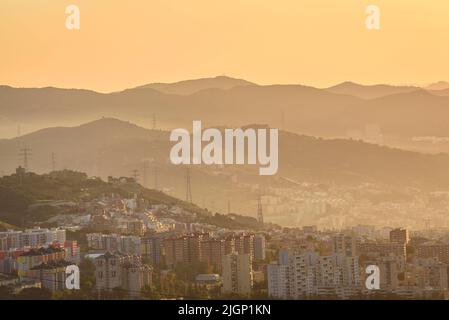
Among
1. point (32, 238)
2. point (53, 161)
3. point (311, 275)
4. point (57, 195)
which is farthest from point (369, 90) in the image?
point (311, 275)

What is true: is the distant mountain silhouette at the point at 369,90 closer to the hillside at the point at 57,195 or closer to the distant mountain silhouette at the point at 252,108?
the distant mountain silhouette at the point at 252,108

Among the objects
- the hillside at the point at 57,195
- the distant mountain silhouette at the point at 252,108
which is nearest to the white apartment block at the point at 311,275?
the hillside at the point at 57,195

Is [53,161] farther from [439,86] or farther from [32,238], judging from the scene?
[32,238]

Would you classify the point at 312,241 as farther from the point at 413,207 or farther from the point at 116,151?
the point at 116,151

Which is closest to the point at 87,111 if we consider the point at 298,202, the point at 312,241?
the point at 298,202

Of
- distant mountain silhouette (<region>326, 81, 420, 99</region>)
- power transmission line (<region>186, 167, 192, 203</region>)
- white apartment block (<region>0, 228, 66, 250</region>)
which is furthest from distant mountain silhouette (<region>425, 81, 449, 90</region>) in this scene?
white apartment block (<region>0, 228, 66, 250</region>)
